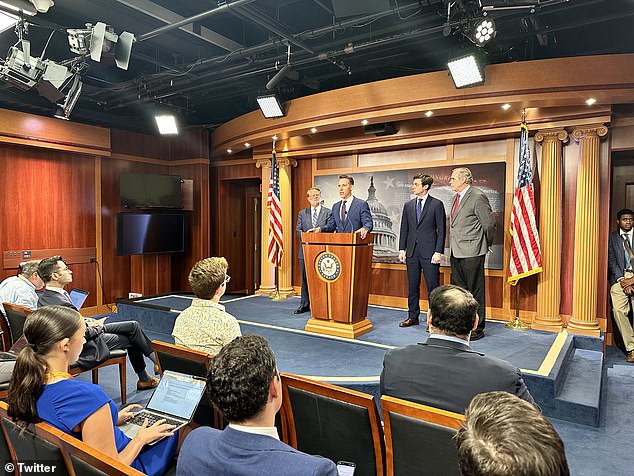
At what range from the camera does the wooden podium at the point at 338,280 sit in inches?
161

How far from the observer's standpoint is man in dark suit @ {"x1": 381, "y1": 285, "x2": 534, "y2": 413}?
1528mm

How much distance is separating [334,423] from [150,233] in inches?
238

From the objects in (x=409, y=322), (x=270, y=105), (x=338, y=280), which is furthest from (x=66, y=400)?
(x=270, y=105)

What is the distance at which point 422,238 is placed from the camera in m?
4.60

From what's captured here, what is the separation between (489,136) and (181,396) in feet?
15.0

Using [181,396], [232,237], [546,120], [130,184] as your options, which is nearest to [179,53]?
[130,184]

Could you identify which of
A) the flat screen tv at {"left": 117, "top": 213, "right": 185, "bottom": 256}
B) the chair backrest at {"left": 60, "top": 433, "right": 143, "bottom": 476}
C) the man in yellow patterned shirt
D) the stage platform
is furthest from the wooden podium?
the flat screen tv at {"left": 117, "top": 213, "right": 185, "bottom": 256}

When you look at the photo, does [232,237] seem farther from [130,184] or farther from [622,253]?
[622,253]

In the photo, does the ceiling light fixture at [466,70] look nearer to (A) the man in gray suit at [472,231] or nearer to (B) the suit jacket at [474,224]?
(A) the man in gray suit at [472,231]

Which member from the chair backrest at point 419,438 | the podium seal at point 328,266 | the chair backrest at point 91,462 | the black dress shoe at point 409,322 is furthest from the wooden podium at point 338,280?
the chair backrest at point 91,462

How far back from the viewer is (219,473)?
0.99 meters

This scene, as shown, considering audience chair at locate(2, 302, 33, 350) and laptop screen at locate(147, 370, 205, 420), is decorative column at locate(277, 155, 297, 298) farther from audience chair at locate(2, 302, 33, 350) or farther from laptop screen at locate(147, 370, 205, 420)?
laptop screen at locate(147, 370, 205, 420)

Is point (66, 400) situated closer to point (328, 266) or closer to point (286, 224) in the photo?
point (328, 266)

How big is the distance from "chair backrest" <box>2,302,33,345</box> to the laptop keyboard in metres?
1.85
